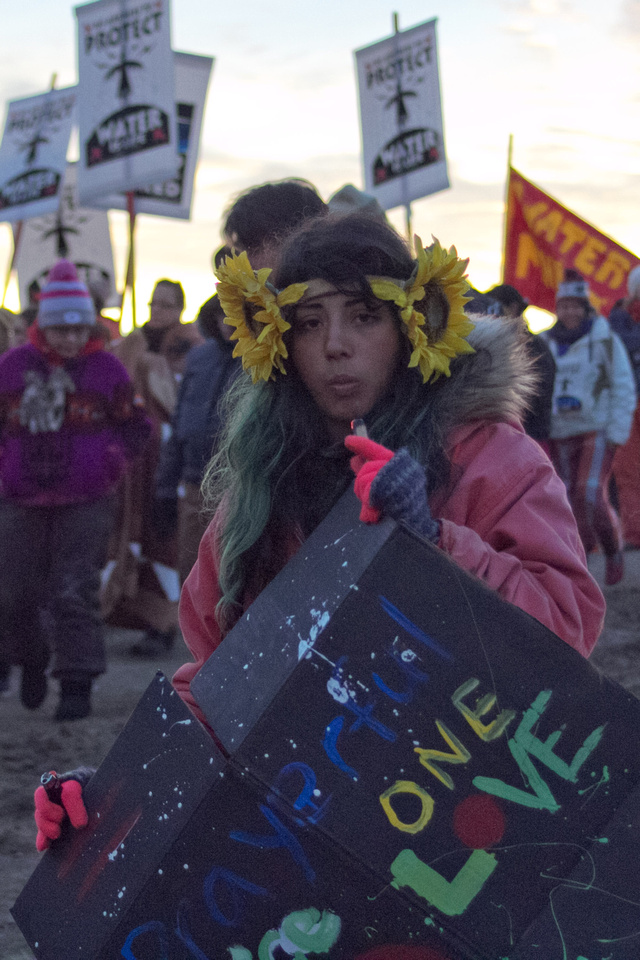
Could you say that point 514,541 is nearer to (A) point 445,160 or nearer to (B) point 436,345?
(B) point 436,345

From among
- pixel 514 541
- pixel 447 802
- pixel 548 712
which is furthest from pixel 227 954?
pixel 514 541

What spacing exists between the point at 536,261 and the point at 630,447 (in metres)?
1.73

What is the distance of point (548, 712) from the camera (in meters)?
1.56

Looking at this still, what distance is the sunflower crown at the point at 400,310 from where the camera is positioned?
1.98 m

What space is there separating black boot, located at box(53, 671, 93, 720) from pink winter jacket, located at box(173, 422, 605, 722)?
133 inches

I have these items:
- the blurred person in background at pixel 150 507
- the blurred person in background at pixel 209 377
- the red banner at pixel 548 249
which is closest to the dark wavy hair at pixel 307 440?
the blurred person in background at pixel 209 377

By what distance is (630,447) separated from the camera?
9.59m

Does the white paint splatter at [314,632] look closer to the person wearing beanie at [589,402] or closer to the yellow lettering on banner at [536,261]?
the person wearing beanie at [589,402]

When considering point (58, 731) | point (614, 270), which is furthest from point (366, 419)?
point (614, 270)

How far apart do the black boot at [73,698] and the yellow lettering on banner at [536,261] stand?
6.10 m

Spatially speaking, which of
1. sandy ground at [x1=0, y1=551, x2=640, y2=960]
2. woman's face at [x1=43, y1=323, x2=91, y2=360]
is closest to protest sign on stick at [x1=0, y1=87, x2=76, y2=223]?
sandy ground at [x1=0, y1=551, x2=640, y2=960]

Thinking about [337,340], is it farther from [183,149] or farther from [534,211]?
[534,211]

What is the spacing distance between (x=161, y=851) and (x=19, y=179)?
10031 mm

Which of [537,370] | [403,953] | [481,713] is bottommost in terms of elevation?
[403,953]
